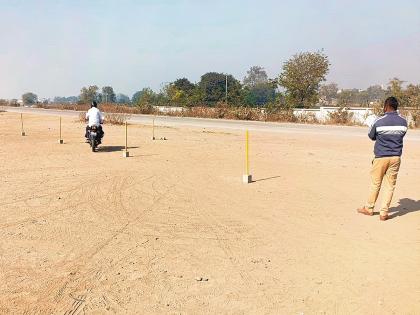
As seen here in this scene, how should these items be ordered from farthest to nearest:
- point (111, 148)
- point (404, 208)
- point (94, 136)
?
point (111, 148) < point (94, 136) < point (404, 208)

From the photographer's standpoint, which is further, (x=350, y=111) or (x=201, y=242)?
(x=350, y=111)

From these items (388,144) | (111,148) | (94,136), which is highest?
(388,144)

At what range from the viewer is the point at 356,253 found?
19.4ft

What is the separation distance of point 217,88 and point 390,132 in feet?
212

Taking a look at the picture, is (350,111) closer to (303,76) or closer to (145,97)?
(303,76)

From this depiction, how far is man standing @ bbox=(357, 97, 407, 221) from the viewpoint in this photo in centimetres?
734

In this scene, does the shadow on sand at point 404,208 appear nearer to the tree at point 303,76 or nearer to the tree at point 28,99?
the tree at point 303,76

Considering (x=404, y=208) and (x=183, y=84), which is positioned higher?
(x=183, y=84)

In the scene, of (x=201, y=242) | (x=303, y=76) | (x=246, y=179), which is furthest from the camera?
(x=303, y=76)

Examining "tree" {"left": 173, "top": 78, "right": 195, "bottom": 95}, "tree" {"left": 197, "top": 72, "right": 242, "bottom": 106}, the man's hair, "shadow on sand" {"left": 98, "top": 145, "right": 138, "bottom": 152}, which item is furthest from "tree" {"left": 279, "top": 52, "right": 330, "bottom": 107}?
the man's hair

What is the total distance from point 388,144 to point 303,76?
41476 mm

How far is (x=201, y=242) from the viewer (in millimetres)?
6320

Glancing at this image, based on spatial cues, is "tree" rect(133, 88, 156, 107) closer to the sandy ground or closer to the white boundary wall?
the white boundary wall

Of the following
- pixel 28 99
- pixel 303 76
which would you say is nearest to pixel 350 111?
pixel 303 76
